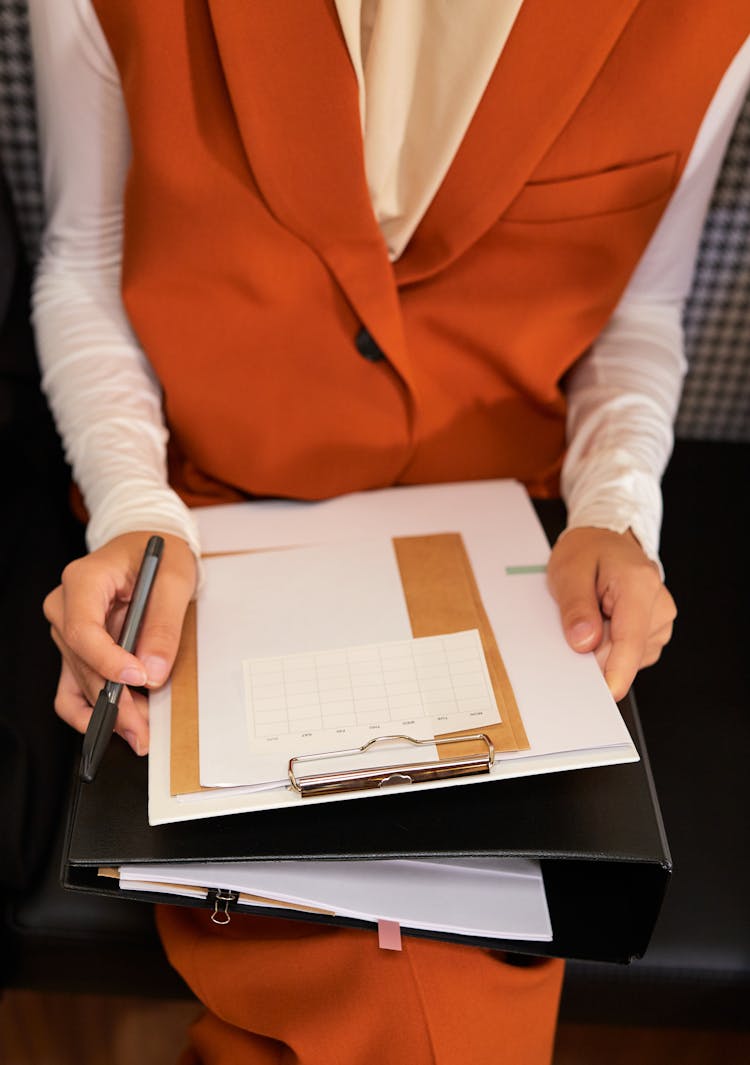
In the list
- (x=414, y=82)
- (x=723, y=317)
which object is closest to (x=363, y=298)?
(x=414, y=82)

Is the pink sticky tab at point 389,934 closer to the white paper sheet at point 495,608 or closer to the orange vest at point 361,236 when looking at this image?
the white paper sheet at point 495,608

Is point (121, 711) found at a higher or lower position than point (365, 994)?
higher

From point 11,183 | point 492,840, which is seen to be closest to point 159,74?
point 11,183

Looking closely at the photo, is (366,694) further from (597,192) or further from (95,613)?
(597,192)

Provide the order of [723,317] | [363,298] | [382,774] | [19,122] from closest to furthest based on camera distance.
Result: [382,774] < [363,298] < [19,122] < [723,317]

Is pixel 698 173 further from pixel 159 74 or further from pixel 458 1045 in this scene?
pixel 458 1045

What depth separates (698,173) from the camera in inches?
34.2

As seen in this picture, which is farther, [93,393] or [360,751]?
[93,393]

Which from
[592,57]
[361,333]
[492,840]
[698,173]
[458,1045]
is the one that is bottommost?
[458,1045]

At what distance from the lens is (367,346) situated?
84cm

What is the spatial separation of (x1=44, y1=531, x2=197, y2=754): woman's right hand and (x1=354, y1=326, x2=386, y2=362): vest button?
0.76 feet

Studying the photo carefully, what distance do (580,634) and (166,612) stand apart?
0.96ft

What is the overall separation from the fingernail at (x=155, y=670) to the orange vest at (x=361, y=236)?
0.26m

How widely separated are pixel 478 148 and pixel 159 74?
254 mm
